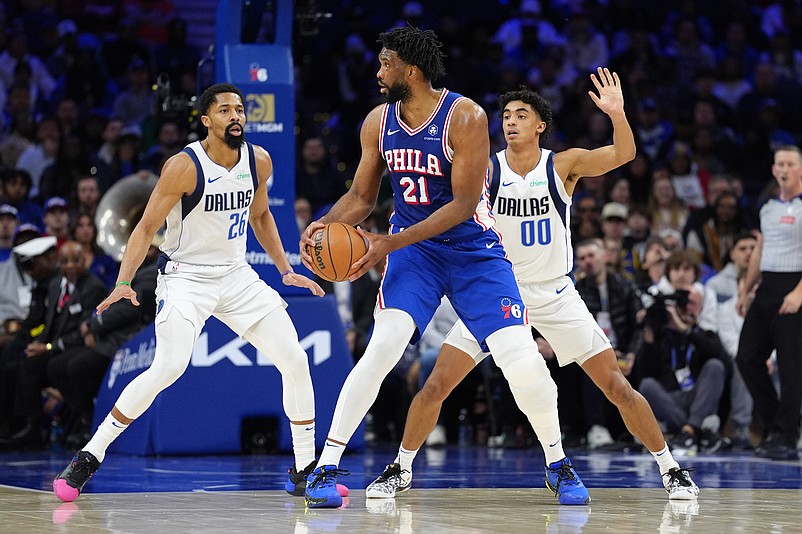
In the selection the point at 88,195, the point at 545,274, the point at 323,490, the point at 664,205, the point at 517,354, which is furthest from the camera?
the point at 664,205

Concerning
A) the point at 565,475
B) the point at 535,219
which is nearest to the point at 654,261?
the point at 535,219

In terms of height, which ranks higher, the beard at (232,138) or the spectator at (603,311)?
the beard at (232,138)

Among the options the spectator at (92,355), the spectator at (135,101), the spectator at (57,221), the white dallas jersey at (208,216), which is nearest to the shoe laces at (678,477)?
the white dallas jersey at (208,216)

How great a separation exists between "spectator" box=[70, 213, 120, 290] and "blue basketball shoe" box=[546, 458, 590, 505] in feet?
23.4

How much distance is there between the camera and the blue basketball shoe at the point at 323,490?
6262mm

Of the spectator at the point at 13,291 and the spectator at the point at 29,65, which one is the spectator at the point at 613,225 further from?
the spectator at the point at 29,65

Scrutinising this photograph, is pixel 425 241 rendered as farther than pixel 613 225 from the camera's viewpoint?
No

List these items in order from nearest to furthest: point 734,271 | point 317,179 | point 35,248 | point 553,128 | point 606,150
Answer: point 606,150 → point 35,248 → point 734,271 → point 317,179 → point 553,128

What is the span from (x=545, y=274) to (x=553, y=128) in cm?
860

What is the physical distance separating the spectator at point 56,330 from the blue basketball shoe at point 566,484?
634 centimetres

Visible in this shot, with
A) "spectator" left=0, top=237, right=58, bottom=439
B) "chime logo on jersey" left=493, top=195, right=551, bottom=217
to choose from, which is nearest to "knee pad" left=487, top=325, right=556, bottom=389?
"chime logo on jersey" left=493, top=195, right=551, bottom=217

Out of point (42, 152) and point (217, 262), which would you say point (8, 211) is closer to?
point (42, 152)

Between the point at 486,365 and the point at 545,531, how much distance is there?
273 inches

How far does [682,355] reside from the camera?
38.3 ft
